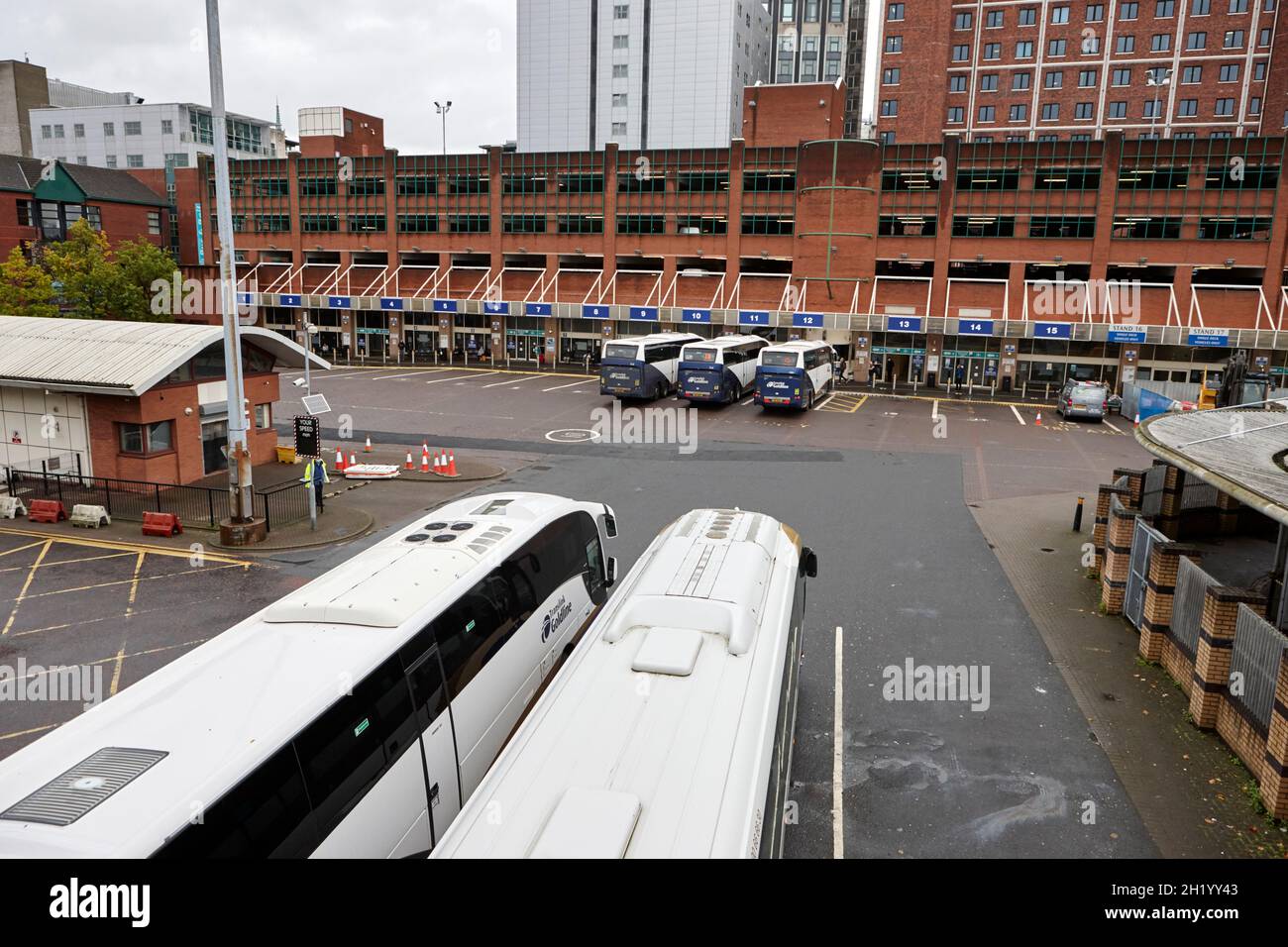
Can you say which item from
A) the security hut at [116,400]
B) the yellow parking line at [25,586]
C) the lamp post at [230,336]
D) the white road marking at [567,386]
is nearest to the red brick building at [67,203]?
the white road marking at [567,386]

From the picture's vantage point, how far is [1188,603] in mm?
11891

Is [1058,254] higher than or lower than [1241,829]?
higher

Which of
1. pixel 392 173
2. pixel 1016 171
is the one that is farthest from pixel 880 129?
pixel 392 173

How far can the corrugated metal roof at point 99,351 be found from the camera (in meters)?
20.4

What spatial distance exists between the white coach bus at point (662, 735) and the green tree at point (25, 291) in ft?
149

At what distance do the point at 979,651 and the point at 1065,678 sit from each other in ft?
4.16

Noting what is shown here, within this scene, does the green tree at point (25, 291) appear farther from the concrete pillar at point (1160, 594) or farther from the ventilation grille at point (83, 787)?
the concrete pillar at point (1160, 594)

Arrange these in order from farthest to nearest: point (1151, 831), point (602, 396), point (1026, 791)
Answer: point (602, 396) < point (1026, 791) < point (1151, 831)

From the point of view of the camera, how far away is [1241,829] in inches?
344

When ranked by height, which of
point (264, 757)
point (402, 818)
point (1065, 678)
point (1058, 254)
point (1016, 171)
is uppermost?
point (1016, 171)

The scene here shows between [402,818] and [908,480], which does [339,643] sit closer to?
[402,818]

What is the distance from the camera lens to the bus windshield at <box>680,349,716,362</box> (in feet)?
128
